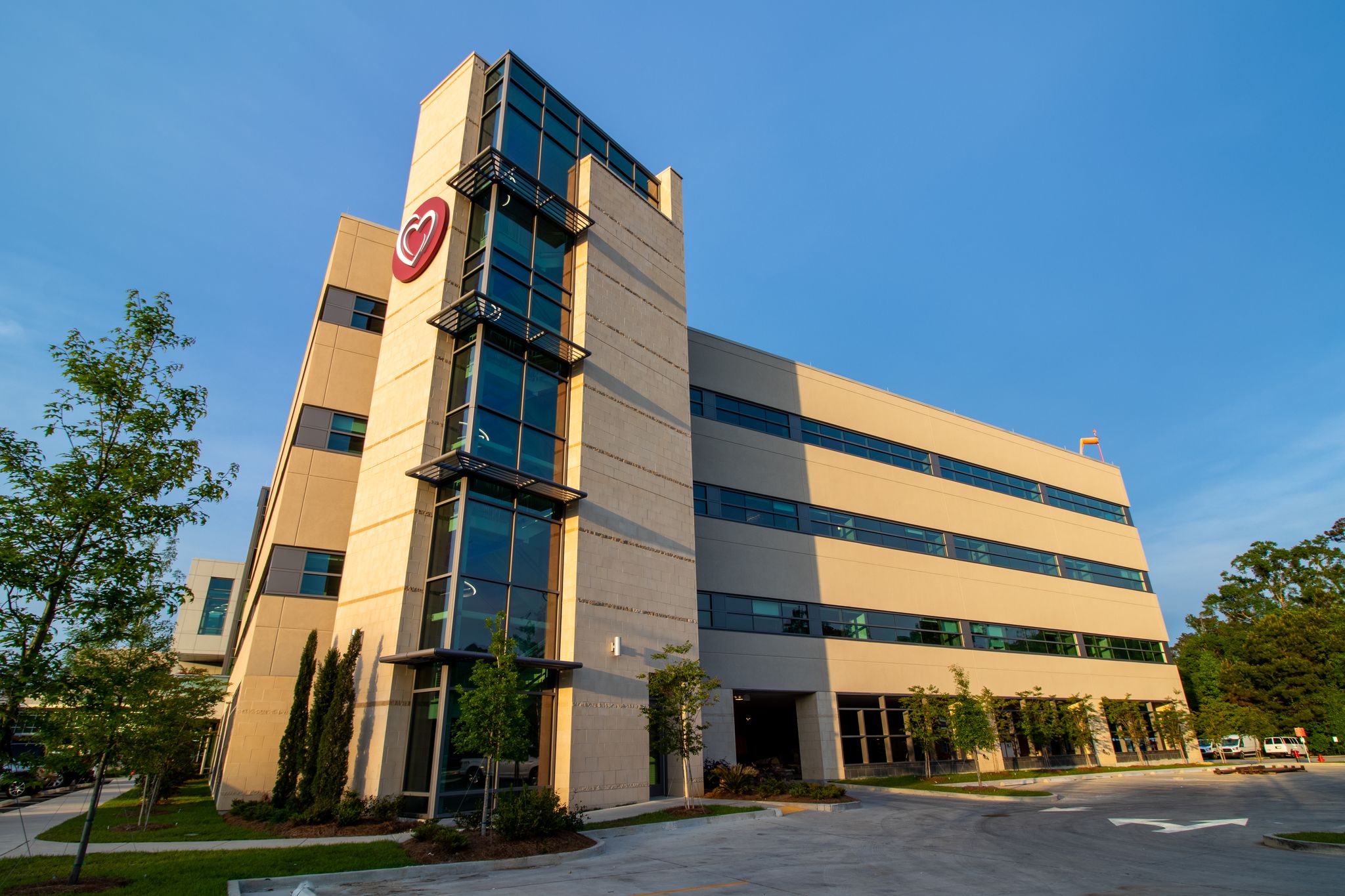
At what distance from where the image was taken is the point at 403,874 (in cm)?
1207

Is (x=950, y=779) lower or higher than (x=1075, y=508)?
lower

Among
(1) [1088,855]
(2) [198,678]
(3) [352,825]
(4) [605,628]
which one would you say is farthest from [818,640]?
(2) [198,678]

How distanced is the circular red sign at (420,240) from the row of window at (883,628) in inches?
608

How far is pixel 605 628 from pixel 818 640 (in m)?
13.3

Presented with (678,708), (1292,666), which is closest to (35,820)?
(678,708)

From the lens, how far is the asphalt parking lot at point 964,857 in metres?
10.8

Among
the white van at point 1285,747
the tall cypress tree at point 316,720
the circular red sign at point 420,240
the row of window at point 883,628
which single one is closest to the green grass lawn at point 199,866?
the tall cypress tree at point 316,720

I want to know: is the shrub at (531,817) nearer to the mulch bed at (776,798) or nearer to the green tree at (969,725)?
the mulch bed at (776,798)

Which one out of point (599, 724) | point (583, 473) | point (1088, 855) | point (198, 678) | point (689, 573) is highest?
point (583, 473)

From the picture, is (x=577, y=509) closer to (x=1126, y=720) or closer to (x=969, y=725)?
(x=969, y=725)

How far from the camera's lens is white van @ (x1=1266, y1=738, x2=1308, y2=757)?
58.3 metres

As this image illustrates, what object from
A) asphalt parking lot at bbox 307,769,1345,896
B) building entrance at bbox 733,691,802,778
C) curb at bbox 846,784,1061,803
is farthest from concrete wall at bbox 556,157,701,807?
curb at bbox 846,784,1061,803

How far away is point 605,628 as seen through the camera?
2223 centimetres

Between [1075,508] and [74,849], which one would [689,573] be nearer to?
[74,849]
